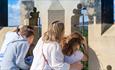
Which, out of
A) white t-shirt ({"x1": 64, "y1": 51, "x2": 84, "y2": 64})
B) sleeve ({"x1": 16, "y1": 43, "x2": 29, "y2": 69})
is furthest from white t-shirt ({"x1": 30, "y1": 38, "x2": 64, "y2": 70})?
sleeve ({"x1": 16, "y1": 43, "x2": 29, "y2": 69})

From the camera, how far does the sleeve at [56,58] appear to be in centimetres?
413

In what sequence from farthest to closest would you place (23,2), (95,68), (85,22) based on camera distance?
(23,2), (85,22), (95,68)

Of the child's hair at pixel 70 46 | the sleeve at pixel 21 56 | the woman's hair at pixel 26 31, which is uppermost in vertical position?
the woman's hair at pixel 26 31

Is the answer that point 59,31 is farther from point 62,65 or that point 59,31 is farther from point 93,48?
point 93,48

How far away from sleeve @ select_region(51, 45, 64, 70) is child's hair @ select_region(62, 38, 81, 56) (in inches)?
5.3

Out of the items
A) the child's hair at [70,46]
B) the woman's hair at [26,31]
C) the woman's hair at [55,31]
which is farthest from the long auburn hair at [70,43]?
the woman's hair at [26,31]

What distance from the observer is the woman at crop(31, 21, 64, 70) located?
414 cm

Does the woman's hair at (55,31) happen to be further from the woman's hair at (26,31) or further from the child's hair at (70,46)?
the woman's hair at (26,31)

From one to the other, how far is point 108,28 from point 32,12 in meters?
3.39

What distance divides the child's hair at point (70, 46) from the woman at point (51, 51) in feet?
0.43

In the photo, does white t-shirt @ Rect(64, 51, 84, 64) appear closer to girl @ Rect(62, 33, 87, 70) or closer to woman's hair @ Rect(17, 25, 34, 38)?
girl @ Rect(62, 33, 87, 70)

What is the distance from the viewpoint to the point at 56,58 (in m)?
4.13

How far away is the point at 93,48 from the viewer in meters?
11.2

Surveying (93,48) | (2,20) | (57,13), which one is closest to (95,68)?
(93,48)
